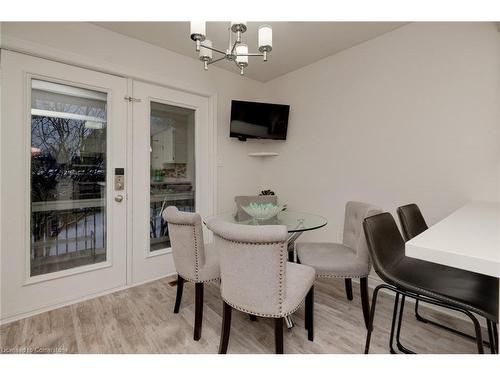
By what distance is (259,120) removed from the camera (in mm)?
3170

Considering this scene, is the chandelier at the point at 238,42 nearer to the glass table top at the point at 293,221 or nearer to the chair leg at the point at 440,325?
the glass table top at the point at 293,221

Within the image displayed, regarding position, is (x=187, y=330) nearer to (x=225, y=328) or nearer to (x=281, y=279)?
(x=225, y=328)

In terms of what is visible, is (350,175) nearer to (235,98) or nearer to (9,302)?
(235,98)

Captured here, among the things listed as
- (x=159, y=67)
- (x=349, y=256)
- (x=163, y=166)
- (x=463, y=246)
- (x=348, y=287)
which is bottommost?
(x=348, y=287)

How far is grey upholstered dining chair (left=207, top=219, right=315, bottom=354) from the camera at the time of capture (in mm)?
1190

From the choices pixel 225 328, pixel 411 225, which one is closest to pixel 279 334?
pixel 225 328

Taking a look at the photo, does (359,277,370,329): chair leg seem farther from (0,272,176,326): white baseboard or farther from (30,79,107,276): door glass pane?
(30,79,107,276): door glass pane

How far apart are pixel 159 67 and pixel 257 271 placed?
7.84 ft

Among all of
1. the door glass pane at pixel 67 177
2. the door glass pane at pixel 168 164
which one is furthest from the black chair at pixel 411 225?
the door glass pane at pixel 67 177

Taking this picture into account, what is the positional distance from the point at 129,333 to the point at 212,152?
202 centimetres

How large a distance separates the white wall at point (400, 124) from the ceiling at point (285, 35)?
0.16 m

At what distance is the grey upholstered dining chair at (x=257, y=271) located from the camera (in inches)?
46.9

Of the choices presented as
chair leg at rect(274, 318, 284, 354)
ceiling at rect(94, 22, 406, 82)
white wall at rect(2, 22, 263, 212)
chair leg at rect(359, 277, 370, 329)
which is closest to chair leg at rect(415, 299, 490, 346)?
chair leg at rect(359, 277, 370, 329)

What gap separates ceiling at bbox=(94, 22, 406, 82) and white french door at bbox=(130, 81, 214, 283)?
0.47m
